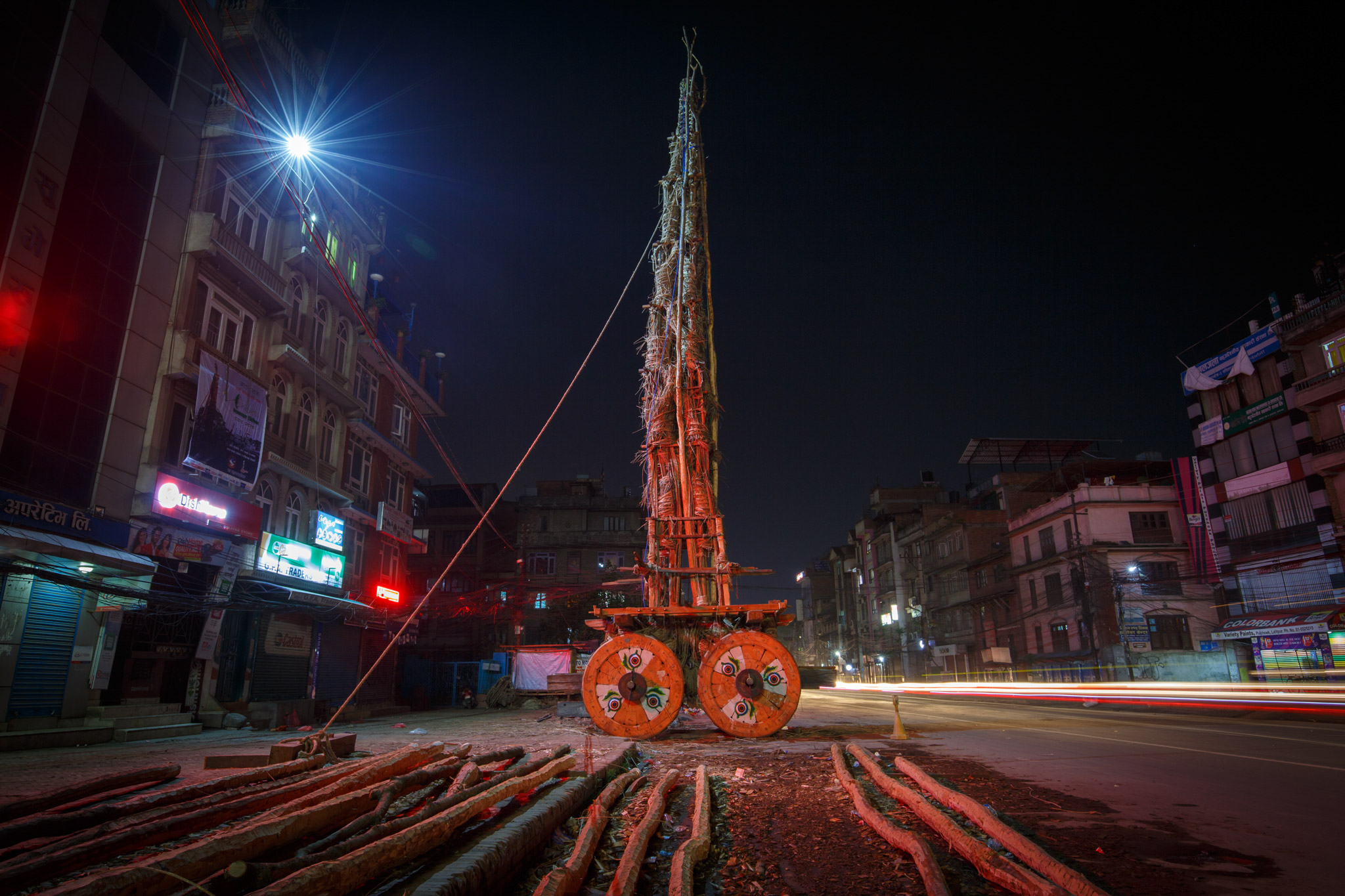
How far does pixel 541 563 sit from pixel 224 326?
30.6 m

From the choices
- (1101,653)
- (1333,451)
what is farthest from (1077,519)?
(1333,451)

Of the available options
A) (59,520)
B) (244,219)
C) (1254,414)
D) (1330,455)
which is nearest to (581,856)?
(59,520)

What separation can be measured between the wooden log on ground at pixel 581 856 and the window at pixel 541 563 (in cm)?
4275

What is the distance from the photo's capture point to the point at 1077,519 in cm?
3903

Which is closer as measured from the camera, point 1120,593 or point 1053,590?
point 1120,593

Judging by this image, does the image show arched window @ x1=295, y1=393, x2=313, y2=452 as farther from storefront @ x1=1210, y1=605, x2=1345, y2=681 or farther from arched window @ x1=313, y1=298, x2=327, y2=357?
storefront @ x1=1210, y1=605, x2=1345, y2=681

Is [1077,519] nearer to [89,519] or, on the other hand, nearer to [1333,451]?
[1333,451]

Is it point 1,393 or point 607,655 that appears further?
point 1,393

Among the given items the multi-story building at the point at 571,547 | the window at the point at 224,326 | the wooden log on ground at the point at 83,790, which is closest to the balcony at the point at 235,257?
the window at the point at 224,326

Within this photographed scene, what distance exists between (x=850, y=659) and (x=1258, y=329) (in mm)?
49102

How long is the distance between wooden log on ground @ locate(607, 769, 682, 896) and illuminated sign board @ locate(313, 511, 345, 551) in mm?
20986

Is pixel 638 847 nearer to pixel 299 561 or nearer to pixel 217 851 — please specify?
pixel 217 851

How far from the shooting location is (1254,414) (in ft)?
105

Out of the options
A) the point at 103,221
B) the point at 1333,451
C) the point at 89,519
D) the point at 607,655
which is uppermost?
the point at 103,221
